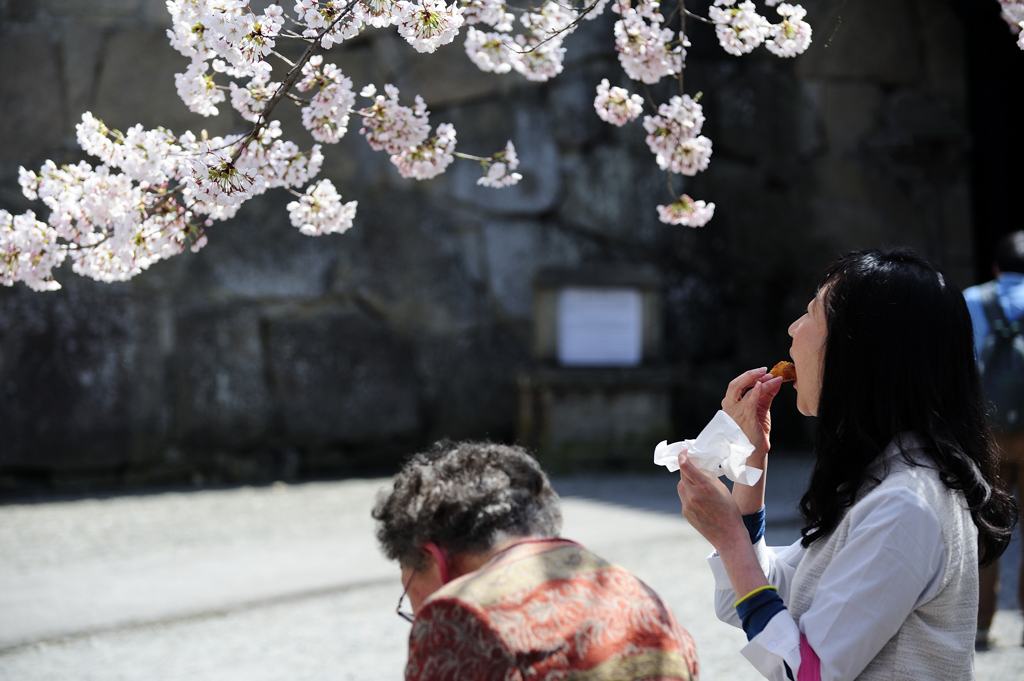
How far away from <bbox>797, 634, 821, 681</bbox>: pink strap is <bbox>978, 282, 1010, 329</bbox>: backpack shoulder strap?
275 cm

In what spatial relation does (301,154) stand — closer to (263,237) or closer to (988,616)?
(988,616)

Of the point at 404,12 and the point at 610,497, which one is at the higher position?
the point at 404,12

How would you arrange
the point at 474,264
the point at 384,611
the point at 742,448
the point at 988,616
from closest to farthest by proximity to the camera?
the point at 742,448, the point at 988,616, the point at 384,611, the point at 474,264

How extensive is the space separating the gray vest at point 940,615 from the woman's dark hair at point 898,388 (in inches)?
1.6

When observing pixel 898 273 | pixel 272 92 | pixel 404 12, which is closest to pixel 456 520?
pixel 898 273

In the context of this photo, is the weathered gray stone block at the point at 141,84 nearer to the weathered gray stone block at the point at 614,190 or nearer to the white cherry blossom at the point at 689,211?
the weathered gray stone block at the point at 614,190

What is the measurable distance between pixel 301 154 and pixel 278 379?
520cm

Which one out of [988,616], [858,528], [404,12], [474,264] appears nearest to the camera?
[858,528]

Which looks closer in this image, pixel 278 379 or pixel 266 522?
pixel 266 522

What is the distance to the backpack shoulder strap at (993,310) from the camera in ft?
11.6

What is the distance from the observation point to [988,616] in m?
3.40

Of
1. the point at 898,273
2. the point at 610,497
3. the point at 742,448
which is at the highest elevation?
the point at 898,273

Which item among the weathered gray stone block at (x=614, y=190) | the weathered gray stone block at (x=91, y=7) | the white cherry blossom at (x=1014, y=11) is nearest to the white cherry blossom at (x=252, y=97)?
the white cherry blossom at (x=1014, y=11)

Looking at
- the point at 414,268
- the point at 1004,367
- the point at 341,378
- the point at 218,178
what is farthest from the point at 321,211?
the point at 414,268
